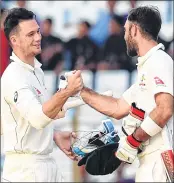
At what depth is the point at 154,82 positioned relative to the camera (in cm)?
640

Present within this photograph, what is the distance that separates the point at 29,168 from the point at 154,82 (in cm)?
134

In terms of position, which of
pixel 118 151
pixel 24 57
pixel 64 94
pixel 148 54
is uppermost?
pixel 148 54

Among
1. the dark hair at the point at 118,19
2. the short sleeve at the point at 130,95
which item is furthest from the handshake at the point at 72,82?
the dark hair at the point at 118,19

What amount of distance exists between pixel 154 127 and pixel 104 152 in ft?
1.89

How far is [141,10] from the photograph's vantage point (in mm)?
6766

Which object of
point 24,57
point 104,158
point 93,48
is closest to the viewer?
point 104,158

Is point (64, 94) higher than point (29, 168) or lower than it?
higher

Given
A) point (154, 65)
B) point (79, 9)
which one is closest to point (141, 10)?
point (154, 65)

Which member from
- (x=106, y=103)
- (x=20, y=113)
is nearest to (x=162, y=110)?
(x=106, y=103)

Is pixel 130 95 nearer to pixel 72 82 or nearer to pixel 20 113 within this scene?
pixel 72 82

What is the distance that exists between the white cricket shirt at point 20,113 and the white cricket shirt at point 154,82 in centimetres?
79

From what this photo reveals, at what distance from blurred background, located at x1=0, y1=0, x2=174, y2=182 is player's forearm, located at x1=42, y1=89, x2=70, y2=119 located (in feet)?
16.3

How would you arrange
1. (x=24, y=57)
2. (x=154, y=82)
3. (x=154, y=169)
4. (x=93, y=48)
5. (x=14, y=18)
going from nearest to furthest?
(x=154, y=82), (x=154, y=169), (x=24, y=57), (x=14, y=18), (x=93, y=48)

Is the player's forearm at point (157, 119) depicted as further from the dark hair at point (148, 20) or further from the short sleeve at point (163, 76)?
the dark hair at point (148, 20)
